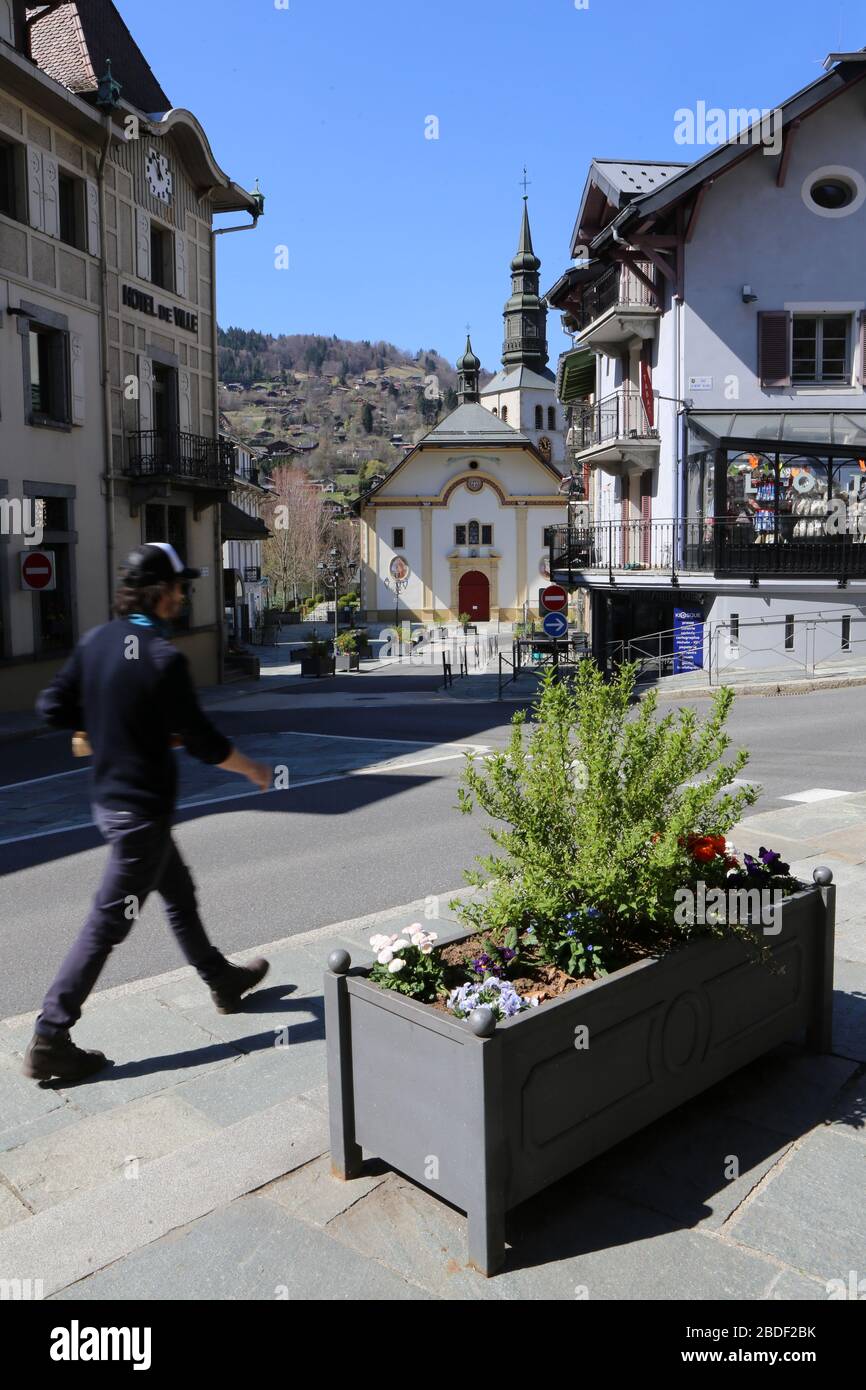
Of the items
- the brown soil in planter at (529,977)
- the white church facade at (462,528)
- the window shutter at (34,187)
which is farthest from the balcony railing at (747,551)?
the white church facade at (462,528)

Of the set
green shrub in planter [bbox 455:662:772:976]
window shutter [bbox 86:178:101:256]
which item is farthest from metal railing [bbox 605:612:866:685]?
green shrub in planter [bbox 455:662:772:976]

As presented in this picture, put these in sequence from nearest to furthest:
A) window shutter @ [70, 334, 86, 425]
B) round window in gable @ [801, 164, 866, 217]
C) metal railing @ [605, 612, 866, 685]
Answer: window shutter @ [70, 334, 86, 425] → metal railing @ [605, 612, 866, 685] → round window in gable @ [801, 164, 866, 217]

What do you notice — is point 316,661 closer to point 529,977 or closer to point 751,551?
point 751,551

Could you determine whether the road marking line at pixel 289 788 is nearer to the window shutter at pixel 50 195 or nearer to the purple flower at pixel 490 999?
the purple flower at pixel 490 999

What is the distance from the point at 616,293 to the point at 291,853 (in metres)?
26.8

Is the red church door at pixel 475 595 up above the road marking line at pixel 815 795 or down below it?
above

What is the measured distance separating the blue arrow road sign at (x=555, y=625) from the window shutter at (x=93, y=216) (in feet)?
38.2

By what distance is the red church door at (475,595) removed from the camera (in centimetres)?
6581

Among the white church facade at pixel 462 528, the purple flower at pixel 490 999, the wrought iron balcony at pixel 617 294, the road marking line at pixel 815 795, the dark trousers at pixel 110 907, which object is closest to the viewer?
the purple flower at pixel 490 999

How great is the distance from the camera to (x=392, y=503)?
6456 cm

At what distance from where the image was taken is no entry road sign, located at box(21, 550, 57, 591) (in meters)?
19.8

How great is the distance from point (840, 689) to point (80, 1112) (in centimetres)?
1874

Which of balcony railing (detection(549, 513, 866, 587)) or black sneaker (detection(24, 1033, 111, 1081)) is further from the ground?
balcony railing (detection(549, 513, 866, 587))

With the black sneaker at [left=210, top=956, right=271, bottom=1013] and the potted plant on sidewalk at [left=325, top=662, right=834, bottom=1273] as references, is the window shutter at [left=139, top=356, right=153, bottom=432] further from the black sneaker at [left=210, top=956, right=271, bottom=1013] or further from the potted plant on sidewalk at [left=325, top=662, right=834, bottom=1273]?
the potted plant on sidewalk at [left=325, top=662, right=834, bottom=1273]
